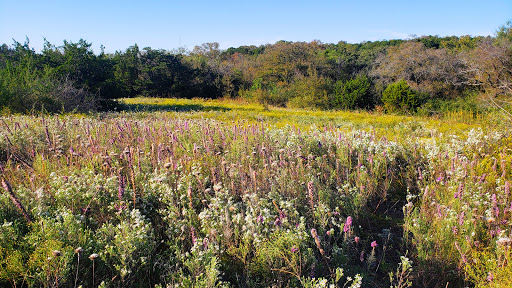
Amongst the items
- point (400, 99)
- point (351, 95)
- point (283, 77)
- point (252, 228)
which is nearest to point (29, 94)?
point (252, 228)

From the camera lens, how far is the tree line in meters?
13.3

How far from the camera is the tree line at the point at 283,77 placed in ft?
43.6

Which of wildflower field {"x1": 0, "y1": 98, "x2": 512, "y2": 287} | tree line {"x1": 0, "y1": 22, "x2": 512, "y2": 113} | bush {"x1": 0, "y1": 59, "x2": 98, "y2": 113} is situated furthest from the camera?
tree line {"x1": 0, "y1": 22, "x2": 512, "y2": 113}

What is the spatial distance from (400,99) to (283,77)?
633 inches

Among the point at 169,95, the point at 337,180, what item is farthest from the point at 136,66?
the point at 337,180

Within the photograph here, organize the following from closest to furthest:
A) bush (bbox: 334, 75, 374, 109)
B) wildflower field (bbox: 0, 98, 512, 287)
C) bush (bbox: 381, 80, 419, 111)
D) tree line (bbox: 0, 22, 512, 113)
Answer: wildflower field (bbox: 0, 98, 512, 287) < tree line (bbox: 0, 22, 512, 113) < bush (bbox: 381, 80, 419, 111) < bush (bbox: 334, 75, 374, 109)

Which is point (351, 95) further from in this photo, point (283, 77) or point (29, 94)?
point (29, 94)

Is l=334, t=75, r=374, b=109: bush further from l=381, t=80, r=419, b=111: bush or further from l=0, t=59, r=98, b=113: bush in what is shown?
l=0, t=59, r=98, b=113: bush

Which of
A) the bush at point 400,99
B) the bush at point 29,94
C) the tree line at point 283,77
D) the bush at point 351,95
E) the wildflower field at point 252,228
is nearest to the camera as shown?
the wildflower field at point 252,228

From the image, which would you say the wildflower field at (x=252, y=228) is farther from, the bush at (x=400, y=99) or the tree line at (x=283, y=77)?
the bush at (x=400, y=99)

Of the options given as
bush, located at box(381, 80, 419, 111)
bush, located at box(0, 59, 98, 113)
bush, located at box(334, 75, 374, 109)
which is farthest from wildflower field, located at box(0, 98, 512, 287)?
bush, located at box(334, 75, 374, 109)

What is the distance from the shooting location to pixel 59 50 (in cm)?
1953

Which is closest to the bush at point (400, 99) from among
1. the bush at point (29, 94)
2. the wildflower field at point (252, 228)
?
the bush at point (29, 94)

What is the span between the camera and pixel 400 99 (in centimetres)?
2536
